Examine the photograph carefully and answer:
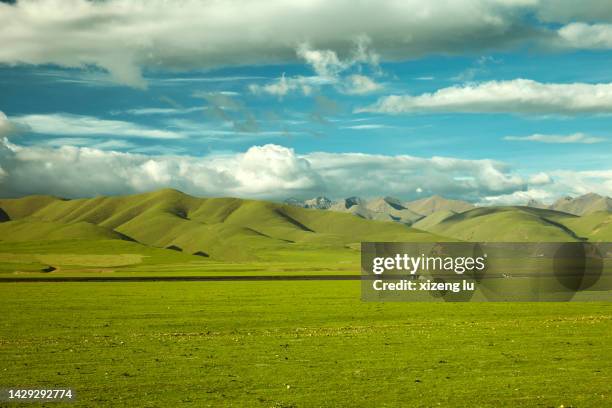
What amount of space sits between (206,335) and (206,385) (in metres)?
14.3

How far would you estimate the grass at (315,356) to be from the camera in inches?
763

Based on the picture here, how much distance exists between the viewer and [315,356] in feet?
88.5

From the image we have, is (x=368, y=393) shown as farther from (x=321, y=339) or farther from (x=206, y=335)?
(x=206, y=335)

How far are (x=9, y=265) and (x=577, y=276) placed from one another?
484 feet

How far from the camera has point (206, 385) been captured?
20922mm

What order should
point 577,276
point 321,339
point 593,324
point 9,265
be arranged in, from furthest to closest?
point 9,265, point 577,276, point 593,324, point 321,339

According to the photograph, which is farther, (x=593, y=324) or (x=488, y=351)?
(x=593, y=324)

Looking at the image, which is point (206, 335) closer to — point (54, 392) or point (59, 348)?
point (59, 348)

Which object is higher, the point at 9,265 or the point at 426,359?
the point at 426,359

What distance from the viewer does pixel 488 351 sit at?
2798 centimetres

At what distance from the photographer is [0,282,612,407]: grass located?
19391 mm

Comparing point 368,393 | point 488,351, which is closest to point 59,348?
point 368,393

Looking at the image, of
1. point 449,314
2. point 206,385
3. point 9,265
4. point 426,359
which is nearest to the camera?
point 206,385

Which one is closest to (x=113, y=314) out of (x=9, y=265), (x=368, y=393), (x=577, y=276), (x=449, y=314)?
(x=449, y=314)
